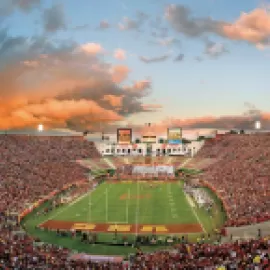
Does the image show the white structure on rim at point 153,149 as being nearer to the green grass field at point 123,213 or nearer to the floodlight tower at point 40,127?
the floodlight tower at point 40,127

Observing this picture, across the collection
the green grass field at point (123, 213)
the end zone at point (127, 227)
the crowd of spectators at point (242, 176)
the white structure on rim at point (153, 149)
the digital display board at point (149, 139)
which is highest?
the digital display board at point (149, 139)

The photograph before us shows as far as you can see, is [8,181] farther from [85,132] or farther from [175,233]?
[85,132]

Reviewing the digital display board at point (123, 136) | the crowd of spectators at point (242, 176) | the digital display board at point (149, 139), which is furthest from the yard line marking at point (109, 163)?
the crowd of spectators at point (242, 176)

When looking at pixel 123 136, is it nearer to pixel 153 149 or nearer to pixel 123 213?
pixel 153 149

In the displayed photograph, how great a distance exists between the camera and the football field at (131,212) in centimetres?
3109

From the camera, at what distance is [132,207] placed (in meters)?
39.2

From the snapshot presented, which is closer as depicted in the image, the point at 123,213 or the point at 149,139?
the point at 123,213

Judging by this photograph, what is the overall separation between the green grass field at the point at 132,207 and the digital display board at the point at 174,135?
33189 mm

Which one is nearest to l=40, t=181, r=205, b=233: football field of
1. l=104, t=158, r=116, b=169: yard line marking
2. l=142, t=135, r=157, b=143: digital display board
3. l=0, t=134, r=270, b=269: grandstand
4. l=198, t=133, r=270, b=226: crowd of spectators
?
l=0, t=134, r=270, b=269: grandstand

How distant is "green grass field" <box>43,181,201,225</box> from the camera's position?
33844 mm

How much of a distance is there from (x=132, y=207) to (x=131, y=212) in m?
2.56

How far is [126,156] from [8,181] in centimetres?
4369

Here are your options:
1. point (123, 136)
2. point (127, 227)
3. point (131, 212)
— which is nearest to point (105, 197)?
point (131, 212)

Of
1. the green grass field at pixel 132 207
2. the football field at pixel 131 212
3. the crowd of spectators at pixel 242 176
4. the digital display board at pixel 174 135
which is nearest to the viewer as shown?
the crowd of spectators at pixel 242 176
